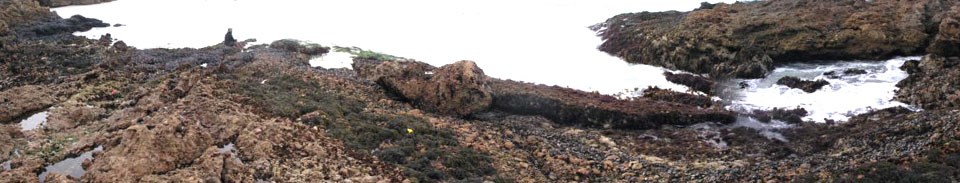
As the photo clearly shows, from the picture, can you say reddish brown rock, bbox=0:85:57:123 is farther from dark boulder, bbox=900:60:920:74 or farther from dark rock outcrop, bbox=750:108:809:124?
dark boulder, bbox=900:60:920:74

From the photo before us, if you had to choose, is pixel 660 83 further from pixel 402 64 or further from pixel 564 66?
pixel 402 64

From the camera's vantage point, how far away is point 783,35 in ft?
106

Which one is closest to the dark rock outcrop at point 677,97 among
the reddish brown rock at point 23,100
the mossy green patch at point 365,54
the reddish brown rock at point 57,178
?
the mossy green patch at point 365,54

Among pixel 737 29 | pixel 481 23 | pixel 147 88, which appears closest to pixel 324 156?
pixel 147 88

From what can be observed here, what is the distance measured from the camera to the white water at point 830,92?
78.8 ft

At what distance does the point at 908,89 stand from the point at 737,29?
10094 mm

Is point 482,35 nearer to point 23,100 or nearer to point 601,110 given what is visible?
point 601,110

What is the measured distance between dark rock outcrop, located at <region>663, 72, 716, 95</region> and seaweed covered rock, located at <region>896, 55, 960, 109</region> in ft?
24.4

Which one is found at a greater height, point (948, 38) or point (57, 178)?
point (948, 38)

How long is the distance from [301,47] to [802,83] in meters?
25.4

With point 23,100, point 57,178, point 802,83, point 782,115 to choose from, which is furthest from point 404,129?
point 802,83

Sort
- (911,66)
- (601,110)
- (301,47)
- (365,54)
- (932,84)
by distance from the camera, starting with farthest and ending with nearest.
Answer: (365,54), (301,47), (911,66), (932,84), (601,110)

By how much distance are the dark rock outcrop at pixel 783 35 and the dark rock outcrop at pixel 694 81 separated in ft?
6.11

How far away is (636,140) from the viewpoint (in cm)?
A: 2159
